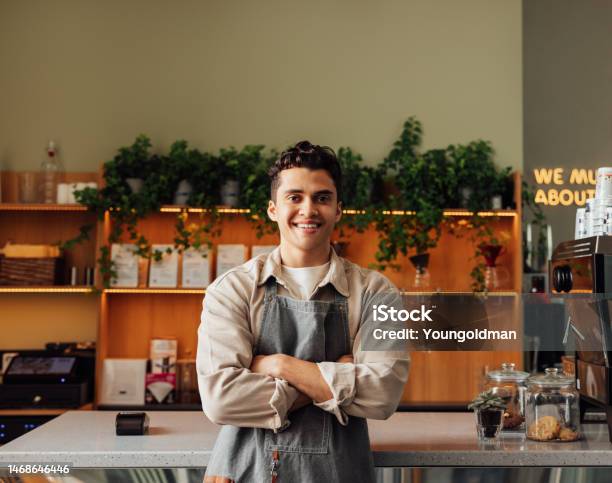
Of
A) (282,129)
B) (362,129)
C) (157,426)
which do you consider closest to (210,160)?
(282,129)

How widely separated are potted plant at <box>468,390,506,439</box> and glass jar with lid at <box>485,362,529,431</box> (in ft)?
0.27

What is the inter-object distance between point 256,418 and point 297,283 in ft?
1.26

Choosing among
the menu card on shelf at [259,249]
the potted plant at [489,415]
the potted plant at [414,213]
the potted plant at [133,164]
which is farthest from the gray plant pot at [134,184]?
the potted plant at [489,415]

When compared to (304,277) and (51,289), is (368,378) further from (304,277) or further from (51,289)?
(51,289)

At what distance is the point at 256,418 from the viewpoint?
1736mm

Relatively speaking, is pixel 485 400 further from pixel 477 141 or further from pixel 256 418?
pixel 477 141

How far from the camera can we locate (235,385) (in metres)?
1.74

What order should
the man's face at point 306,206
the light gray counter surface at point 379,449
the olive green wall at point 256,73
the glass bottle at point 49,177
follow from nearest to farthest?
the man's face at point 306,206 < the light gray counter surface at point 379,449 < the glass bottle at point 49,177 < the olive green wall at point 256,73

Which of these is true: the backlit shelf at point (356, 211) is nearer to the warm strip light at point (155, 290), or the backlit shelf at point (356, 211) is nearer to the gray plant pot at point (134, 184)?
the gray plant pot at point (134, 184)

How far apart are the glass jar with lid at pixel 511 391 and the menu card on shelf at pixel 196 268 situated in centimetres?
236

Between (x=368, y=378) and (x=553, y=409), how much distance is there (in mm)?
737

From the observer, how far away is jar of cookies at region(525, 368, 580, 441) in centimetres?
217

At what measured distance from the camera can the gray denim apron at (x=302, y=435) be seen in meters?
1.76

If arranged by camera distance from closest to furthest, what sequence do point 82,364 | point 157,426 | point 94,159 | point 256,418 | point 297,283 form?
point 256,418 → point 297,283 → point 157,426 → point 82,364 → point 94,159
